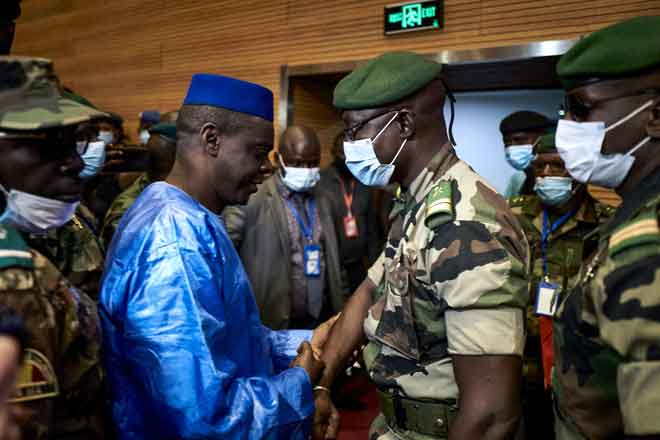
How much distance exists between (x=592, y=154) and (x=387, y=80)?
1.92 ft

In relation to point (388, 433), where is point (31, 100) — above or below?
above

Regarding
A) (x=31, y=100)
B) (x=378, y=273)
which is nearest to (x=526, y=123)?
(x=378, y=273)

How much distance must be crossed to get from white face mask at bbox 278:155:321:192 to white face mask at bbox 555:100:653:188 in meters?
2.17

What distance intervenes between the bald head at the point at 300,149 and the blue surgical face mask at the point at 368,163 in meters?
1.69

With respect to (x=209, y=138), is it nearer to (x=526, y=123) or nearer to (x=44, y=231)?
(x=44, y=231)

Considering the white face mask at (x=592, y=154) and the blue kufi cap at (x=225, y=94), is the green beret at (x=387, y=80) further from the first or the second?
the white face mask at (x=592, y=154)

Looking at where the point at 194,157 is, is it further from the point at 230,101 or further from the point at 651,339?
the point at 651,339

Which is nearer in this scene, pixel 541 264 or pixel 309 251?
pixel 541 264

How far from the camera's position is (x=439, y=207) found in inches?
51.8

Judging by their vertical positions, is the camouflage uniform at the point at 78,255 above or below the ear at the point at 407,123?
below

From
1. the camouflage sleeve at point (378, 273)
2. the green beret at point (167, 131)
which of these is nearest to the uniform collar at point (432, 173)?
the camouflage sleeve at point (378, 273)

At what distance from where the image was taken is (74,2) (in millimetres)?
6117

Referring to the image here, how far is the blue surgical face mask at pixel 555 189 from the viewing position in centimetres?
273

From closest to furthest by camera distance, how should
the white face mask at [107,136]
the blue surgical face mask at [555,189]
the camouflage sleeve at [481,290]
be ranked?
the camouflage sleeve at [481,290] < the blue surgical face mask at [555,189] < the white face mask at [107,136]
